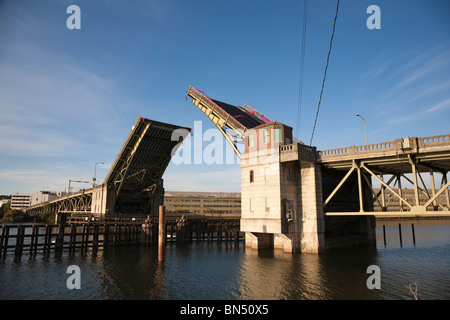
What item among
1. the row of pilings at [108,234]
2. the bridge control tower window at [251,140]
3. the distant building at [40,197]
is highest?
the bridge control tower window at [251,140]

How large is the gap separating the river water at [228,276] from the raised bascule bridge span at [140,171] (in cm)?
1366

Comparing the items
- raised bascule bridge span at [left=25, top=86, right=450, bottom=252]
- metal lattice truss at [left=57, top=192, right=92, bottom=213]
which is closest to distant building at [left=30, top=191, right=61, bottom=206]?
metal lattice truss at [left=57, top=192, right=92, bottom=213]

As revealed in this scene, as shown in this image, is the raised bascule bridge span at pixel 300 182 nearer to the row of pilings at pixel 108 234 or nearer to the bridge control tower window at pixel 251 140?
the bridge control tower window at pixel 251 140

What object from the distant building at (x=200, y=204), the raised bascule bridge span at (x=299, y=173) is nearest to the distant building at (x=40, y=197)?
the distant building at (x=200, y=204)

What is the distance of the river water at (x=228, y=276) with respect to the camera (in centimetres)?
1568

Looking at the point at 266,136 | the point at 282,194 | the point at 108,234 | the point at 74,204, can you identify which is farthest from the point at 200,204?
the point at 282,194

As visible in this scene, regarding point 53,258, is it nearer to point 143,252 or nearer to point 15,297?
point 143,252

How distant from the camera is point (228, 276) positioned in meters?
20.1

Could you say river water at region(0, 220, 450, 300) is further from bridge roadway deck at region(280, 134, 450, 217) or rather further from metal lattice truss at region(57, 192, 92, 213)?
metal lattice truss at region(57, 192, 92, 213)

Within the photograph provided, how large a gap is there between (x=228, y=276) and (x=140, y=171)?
25093mm

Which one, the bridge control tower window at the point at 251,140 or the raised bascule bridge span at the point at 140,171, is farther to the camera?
the raised bascule bridge span at the point at 140,171

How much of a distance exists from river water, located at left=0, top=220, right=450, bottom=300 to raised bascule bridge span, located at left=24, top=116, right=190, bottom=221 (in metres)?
13.7

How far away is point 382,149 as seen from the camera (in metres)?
25.4
